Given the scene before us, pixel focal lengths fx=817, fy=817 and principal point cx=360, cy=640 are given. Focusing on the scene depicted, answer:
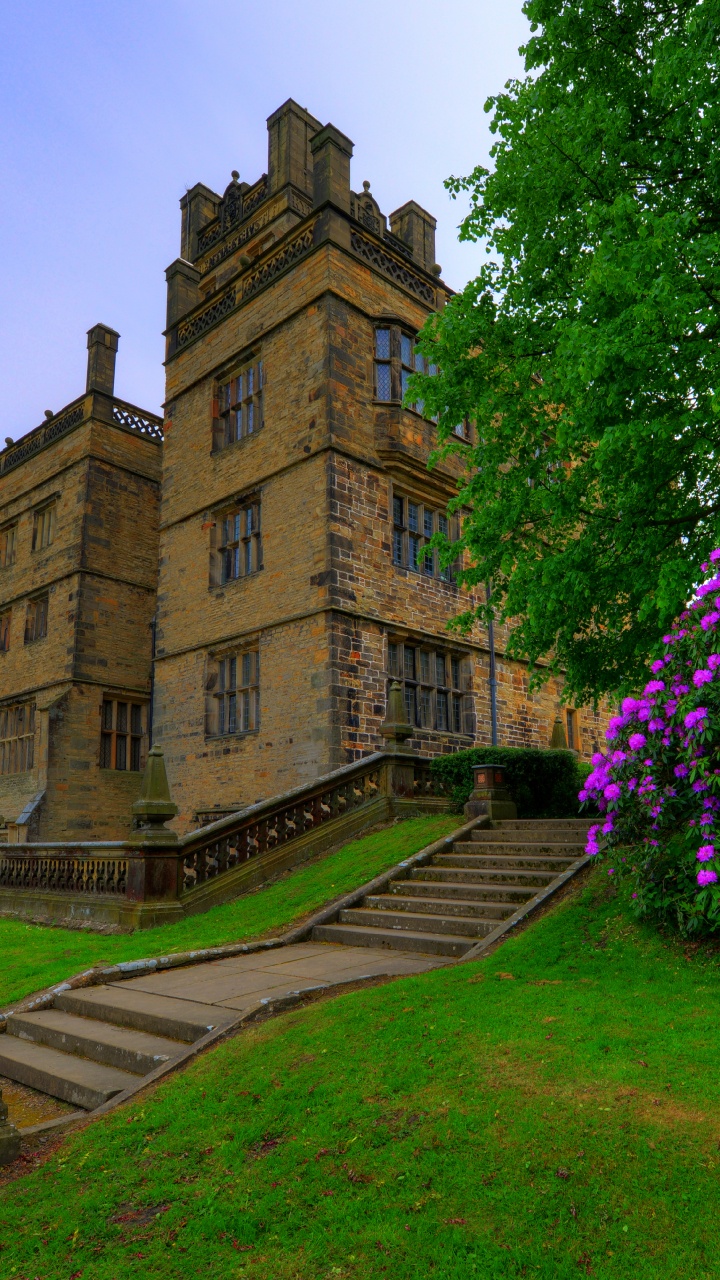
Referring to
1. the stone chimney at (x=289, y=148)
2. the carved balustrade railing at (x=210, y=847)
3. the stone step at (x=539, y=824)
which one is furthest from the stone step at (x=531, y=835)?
the stone chimney at (x=289, y=148)

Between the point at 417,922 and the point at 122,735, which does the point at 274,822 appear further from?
the point at 122,735

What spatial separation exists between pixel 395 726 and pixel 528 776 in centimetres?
262

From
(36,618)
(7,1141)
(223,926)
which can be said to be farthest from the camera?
(36,618)

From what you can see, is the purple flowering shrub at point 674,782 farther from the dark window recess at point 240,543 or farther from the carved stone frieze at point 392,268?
the carved stone frieze at point 392,268

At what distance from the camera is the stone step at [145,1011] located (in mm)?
6234

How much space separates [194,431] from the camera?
20.6m

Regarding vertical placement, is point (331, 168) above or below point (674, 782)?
above

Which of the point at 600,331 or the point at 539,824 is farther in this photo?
the point at 539,824

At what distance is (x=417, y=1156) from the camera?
3783 mm

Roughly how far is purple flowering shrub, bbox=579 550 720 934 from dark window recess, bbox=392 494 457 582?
35.1 feet

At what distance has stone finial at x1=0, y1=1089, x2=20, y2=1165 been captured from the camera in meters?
4.59

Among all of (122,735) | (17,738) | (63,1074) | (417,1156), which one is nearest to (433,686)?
(122,735)

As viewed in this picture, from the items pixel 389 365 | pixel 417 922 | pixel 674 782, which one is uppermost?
pixel 389 365

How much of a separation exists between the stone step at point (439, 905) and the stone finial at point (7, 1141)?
199 inches
